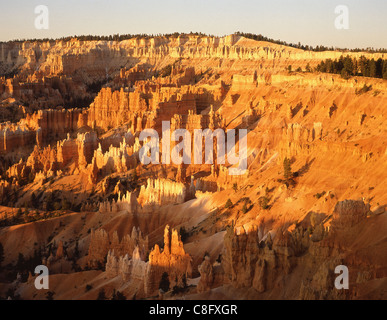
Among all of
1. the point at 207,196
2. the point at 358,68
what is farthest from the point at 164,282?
the point at 358,68

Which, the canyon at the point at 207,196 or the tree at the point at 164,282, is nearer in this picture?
the canyon at the point at 207,196

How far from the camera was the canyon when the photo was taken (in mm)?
28266

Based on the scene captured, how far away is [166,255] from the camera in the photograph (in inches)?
1384

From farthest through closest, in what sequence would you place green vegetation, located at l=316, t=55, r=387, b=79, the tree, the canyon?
1. green vegetation, located at l=316, t=55, r=387, b=79
2. the tree
3. the canyon

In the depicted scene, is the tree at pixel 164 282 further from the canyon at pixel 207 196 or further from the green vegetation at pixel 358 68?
the green vegetation at pixel 358 68

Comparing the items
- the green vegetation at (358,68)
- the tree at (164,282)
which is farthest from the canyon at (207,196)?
the green vegetation at (358,68)

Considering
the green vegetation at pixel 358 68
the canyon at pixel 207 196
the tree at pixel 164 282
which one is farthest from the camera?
the green vegetation at pixel 358 68

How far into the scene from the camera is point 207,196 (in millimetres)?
48406

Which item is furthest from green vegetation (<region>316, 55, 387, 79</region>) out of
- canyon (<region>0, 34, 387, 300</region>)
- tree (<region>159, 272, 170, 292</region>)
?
tree (<region>159, 272, 170, 292</region>)

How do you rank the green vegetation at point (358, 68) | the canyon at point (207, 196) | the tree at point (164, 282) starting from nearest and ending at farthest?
the canyon at point (207, 196)
the tree at point (164, 282)
the green vegetation at point (358, 68)

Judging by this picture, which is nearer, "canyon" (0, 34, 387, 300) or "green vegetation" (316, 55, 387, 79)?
"canyon" (0, 34, 387, 300)

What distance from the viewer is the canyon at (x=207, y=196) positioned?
28.3 meters

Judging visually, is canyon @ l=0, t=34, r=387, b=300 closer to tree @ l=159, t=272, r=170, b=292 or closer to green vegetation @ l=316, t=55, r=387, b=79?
tree @ l=159, t=272, r=170, b=292
